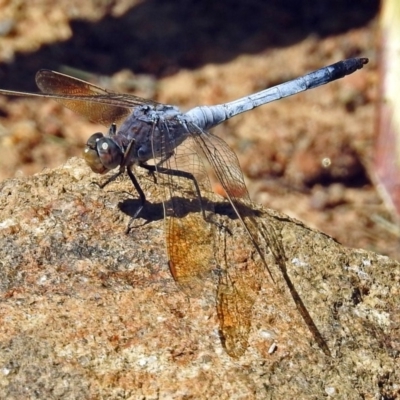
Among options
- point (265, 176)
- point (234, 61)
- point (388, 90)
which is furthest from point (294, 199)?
point (234, 61)

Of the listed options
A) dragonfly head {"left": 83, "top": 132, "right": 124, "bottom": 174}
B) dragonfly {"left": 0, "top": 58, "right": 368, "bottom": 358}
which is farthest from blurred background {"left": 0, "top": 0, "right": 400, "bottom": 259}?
dragonfly head {"left": 83, "top": 132, "right": 124, "bottom": 174}

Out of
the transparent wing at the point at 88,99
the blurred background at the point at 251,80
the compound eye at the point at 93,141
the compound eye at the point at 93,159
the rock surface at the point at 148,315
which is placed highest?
the blurred background at the point at 251,80

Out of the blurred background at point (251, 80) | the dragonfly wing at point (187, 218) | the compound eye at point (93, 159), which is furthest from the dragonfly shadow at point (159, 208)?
the blurred background at point (251, 80)

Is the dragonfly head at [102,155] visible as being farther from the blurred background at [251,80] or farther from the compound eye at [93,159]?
the blurred background at [251,80]

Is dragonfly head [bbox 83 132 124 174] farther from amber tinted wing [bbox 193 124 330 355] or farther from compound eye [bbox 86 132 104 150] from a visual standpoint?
amber tinted wing [bbox 193 124 330 355]

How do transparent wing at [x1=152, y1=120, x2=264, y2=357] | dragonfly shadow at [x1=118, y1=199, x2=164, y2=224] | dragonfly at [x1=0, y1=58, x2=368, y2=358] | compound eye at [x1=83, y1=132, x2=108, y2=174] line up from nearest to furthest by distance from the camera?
1. transparent wing at [x1=152, y1=120, x2=264, y2=357]
2. dragonfly at [x1=0, y1=58, x2=368, y2=358]
3. dragonfly shadow at [x1=118, y1=199, x2=164, y2=224]
4. compound eye at [x1=83, y1=132, x2=108, y2=174]

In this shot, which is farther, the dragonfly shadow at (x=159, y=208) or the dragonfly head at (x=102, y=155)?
the dragonfly head at (x=102, y=155)

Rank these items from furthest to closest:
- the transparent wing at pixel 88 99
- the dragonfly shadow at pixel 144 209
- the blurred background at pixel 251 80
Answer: the blurred background at pixel 251 80, the transparent wing at pixel 88 99, the dragonfly shadow at pixel 144 209
